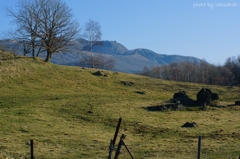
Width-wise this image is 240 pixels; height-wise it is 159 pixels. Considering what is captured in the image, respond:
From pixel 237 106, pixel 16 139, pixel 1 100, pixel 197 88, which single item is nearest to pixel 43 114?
pixel 1 100

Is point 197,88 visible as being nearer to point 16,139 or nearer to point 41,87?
point 41,87

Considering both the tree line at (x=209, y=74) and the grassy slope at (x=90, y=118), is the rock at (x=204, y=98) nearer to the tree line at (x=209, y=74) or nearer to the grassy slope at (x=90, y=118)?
the grassy slope at (x=90, y=118)

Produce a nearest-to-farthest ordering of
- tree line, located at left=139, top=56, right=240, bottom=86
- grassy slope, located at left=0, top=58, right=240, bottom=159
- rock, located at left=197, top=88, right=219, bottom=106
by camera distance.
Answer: grassy slope, located at left=0, top=58, right=240, bottom=159, rock, located at left=197, top=88, right=219, bottom=106, tree line, located at left=139, top=56, right=240, bottom=86

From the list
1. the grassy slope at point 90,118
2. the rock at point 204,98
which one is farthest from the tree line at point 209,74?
the rock at point 204,98

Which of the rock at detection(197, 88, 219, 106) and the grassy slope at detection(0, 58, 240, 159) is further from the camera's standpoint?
the rock at detection(197, 88, 219, 106)

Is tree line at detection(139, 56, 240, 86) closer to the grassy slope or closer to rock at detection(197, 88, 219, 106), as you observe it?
the grassy slope

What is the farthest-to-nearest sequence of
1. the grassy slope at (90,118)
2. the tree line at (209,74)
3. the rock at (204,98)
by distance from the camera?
the tree line at (209,74)
the rock at (204,98)
the grassy slope at (90,118)

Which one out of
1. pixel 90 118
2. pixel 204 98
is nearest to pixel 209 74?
pixel 204 98

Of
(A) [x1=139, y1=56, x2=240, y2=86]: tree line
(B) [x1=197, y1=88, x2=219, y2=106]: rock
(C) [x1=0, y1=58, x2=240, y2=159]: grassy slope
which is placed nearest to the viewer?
(C) [x1=0, y1=58, x2=240, y2=159]: grassy slope

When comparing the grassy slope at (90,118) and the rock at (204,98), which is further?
the rock at (204,98)

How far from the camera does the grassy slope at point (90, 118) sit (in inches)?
750

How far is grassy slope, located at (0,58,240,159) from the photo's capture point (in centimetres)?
1905

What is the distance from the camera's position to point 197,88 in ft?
199

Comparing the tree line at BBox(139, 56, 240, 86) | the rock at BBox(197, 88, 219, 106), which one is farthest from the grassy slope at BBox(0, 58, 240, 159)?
the tree line at BBox(139, 56, 240, 86)
